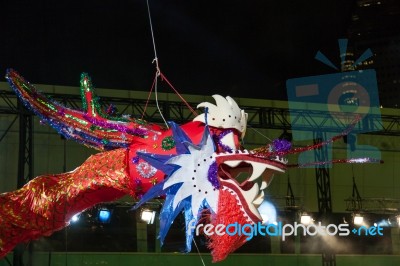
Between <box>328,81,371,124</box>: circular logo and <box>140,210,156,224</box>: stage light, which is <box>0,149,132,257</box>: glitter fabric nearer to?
<box>328,81,371,124</box>: circular logo

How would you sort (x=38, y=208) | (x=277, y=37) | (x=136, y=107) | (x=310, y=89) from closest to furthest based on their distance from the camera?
(x=38, y=208)
(x=277, y=37)
(x=310, y=89)
(x=136, y=107)

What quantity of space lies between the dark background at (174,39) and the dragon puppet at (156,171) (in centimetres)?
152

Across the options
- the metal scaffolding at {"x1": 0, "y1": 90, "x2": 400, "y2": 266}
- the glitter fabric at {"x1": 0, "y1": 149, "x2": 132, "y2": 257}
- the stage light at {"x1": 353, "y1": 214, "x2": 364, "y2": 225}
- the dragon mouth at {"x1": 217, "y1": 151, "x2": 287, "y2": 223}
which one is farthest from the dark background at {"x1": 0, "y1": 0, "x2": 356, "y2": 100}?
the stage light at {"x1": 353, "y1": 214, "x2": 364, "y2": 225}

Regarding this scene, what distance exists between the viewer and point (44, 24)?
166 inches

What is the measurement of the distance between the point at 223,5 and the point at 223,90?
122 centimetres

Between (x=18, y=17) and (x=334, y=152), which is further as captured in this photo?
(x=334, y=152)

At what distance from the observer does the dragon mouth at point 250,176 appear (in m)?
2.22

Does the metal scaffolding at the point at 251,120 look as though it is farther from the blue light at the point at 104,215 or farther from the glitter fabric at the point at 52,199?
the glitter fabric at the point at 52,199

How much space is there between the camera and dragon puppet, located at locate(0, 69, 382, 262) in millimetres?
2271

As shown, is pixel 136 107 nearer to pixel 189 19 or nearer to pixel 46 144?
pixel 46 144

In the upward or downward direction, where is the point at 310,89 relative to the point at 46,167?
upward

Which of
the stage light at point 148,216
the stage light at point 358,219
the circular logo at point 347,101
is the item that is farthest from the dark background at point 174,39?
the stage light at point 358,219

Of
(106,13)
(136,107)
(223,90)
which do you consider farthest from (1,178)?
(106,13)

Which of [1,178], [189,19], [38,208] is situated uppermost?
[189,19]
